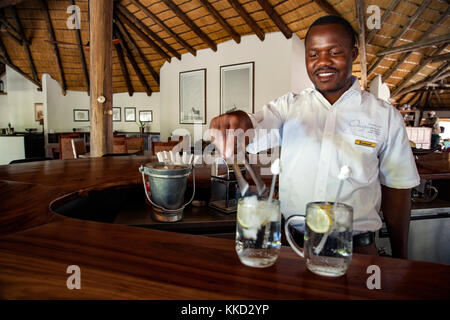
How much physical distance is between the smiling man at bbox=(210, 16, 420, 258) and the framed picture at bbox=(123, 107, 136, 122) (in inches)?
443

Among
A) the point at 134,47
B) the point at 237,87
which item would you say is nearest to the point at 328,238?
the point at 237,87

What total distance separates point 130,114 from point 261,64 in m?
6.60

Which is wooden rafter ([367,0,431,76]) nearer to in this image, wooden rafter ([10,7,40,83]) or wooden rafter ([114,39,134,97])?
wooden rafter ([114,39,134,97])

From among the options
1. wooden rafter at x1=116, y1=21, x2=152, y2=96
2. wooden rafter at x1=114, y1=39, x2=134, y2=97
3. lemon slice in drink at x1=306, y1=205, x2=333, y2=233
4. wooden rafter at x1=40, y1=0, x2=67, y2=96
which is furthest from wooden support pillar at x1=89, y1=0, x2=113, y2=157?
wooden rafter at x1=114, y1=39, x2=134, y2=97

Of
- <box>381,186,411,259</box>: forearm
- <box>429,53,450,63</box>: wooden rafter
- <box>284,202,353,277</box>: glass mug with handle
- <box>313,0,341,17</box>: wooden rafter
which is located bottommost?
<box>381,186,411,259</box>: forearm

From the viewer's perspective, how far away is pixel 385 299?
0.68 metres

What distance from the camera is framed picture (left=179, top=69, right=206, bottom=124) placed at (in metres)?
8.59

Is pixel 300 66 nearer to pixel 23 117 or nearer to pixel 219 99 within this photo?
pixel 219 99

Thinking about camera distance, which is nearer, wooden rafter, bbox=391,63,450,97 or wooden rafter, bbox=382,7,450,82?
wooden rafter, bbox=382,7,450,82

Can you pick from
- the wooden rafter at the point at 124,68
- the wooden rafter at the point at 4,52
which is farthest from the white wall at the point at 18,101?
the wooden rafter at the point at 124,68

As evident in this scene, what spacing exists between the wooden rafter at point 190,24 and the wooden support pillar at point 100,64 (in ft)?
9.39

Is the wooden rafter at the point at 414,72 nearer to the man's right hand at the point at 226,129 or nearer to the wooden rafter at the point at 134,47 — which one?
the wooden rafter at the point at 134,47

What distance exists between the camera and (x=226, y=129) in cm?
111
